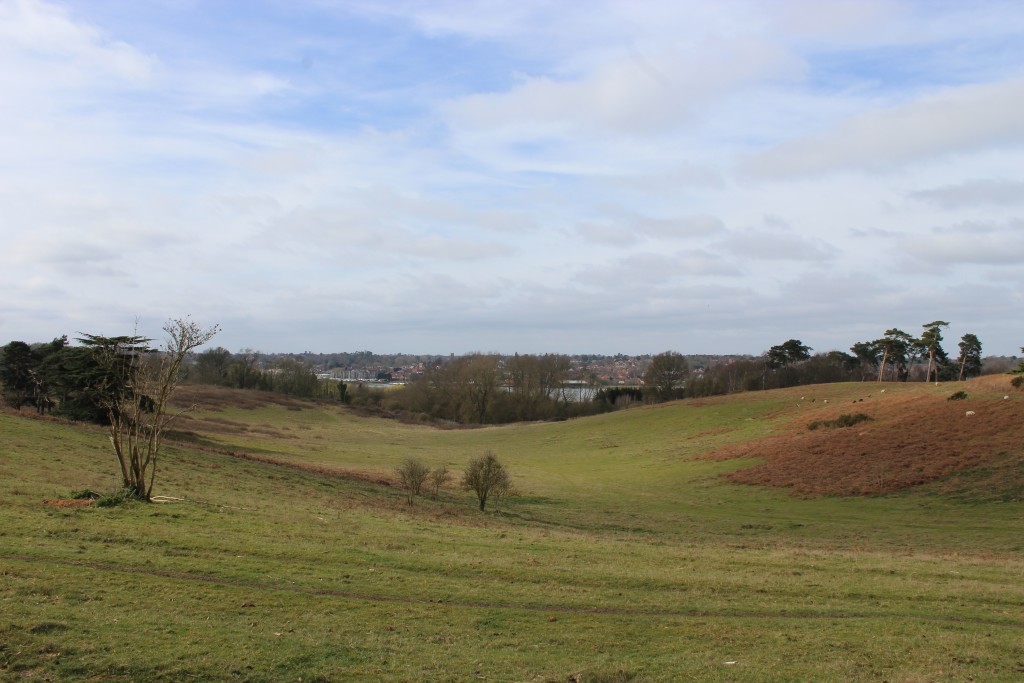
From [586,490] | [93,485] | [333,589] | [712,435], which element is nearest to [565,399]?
[712,435]

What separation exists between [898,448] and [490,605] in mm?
46497

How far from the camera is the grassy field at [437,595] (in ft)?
33.3

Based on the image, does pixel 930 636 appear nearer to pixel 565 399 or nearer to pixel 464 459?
pixel 464 459

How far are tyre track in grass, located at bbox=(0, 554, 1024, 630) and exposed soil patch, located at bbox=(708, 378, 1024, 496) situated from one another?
33.2 metres

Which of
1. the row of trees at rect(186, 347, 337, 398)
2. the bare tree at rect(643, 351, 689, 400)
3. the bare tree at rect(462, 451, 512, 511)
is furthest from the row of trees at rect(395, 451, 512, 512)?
the row of trees at rect(186, 347, 337, 398)

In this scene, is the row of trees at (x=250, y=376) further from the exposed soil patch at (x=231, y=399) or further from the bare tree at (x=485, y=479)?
the bare tree at (x=485, y=479)

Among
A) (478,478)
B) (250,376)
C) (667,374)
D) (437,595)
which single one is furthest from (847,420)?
(250,376)

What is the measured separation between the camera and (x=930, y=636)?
1255 centimetres

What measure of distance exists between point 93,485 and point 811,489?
40557mm

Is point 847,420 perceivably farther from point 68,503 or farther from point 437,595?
point 68,503

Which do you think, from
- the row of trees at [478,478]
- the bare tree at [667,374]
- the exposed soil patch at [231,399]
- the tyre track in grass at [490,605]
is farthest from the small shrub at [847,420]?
the exposed soil patch at [231,399]

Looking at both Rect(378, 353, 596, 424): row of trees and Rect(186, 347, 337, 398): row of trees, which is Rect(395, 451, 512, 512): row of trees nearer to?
Rect(378, 353, 596, 424): row of trees

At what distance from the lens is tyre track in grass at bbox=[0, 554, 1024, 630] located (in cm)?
1335

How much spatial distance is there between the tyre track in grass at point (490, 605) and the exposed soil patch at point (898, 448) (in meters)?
33.2
